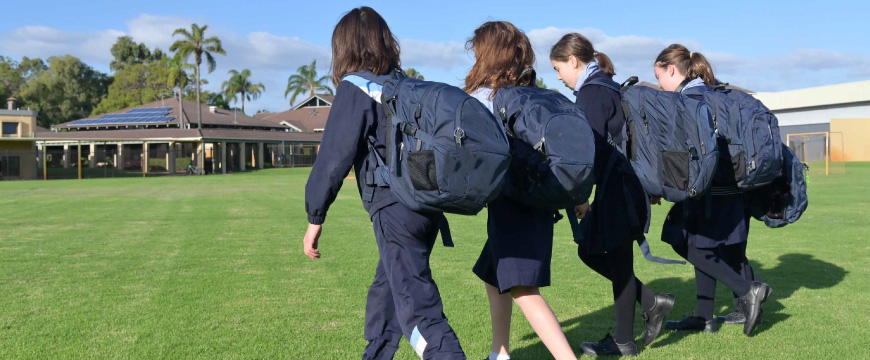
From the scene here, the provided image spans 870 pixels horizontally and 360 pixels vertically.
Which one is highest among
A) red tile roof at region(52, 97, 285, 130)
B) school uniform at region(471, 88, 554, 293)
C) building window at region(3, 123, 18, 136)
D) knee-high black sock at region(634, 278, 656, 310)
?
red tile roof at region(52, 97, 285, 130)

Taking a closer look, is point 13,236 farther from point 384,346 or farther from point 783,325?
point 783,325

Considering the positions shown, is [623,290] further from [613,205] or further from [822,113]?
[822,113]

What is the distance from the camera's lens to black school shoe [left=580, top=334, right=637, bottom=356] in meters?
4.25

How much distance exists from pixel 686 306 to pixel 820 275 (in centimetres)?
196

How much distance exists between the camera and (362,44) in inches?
134

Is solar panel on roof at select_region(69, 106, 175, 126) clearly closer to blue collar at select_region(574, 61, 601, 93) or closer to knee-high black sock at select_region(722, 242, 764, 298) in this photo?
knee-high black sock at select_region(722, 242, 764, 298)

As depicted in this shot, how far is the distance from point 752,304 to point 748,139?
104 cm

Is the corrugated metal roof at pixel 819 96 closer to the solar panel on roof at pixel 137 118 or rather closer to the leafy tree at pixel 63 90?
the solar panel on roof at pixel 137 118

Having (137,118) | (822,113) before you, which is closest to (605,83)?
(822,113)

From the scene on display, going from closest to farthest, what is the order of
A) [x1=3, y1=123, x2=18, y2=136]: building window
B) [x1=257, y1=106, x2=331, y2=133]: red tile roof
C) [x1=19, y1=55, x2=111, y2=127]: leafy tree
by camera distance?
[x1=3, y1=123, x2=18, y2=136]: building window, [x1=257, y1=106, x2=331, y2=133]: red tile roof, [x1=19, y1=55, x2=111, y2=127]: leafy tree

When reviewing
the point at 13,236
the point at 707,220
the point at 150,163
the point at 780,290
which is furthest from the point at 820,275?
the point at 150,163

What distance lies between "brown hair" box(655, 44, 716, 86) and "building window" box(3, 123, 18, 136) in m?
57.0

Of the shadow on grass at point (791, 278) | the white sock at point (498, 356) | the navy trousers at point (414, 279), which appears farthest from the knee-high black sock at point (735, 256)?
the navy trousers at point (414, 279)

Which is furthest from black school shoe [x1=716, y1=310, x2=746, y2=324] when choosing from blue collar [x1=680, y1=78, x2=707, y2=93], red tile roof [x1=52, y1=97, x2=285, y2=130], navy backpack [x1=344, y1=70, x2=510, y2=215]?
red tile roof [x1=52, y1=97, x2=285, y2=130]
